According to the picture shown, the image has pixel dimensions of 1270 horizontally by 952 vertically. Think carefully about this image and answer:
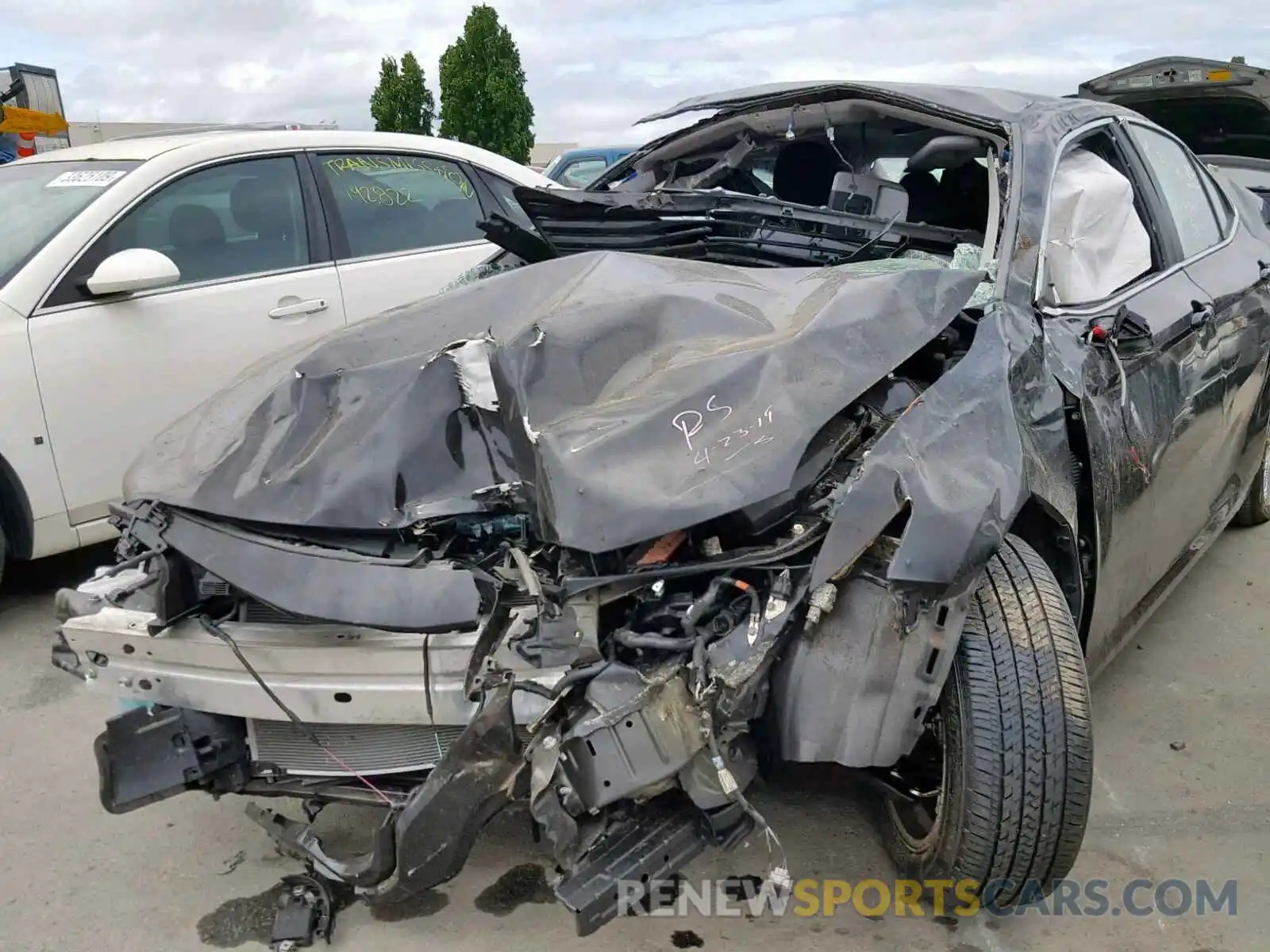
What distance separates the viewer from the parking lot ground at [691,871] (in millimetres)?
2359

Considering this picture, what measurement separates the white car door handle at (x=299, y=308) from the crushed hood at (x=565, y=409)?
1.81 m

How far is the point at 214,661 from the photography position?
2.17 meters

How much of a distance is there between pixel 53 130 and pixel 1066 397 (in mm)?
12590

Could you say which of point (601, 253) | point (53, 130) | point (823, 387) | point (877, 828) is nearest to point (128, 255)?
point (601, 253)

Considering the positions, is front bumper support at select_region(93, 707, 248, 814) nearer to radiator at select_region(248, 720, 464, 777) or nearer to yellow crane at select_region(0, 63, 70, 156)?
radiator at select_region(248, 720, 464, 777)

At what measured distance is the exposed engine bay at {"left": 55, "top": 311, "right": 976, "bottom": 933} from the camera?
1962 millimetres

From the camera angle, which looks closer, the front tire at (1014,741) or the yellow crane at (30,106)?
the front tire at (1014,741)

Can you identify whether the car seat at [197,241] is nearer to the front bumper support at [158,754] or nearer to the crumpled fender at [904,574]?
the front bumper support at [158,754]

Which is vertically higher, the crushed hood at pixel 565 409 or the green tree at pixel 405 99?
the green tree at pixel 405 99

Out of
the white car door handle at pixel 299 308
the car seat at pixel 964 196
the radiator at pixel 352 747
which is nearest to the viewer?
the radiator at pixel 352 747

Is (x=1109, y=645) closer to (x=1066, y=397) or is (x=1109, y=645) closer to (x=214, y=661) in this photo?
(x=1066, y=397)

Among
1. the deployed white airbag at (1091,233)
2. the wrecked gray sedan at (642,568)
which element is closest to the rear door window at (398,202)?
the wrecked gray sedan at (642,568)

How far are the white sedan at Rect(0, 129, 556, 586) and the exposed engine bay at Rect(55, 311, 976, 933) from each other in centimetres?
172

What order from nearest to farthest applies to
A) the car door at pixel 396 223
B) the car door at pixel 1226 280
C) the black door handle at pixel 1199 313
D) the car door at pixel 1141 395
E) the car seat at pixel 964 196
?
1. the car door at pixel 1141 395
2. the black door handle at pixel 1199 313
3. the car door at pixel 1226 280
4. the car seat at pixel 964 196
5. the car door at pixel 396 223
